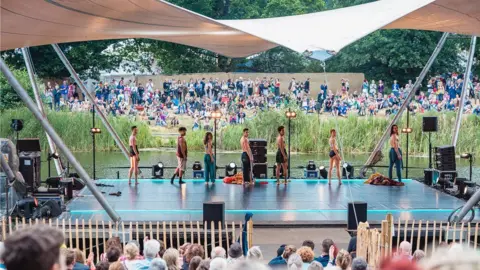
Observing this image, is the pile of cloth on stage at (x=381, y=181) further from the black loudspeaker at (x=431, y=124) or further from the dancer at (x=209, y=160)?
the dancer at (x=209, y=160)

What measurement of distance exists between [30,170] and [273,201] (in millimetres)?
4550

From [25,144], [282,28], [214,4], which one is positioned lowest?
[25,144]

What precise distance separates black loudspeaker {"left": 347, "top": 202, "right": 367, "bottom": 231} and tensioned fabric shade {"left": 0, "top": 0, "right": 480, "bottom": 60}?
7.70 ft

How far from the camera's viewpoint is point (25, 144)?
45.2ft

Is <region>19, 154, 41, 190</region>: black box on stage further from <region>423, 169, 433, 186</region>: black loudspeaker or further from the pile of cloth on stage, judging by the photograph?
<region>423, 169, 433, 186</region>: black loudspeaker

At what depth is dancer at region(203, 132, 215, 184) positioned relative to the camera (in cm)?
1440

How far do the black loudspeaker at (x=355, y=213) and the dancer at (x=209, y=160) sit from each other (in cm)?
490

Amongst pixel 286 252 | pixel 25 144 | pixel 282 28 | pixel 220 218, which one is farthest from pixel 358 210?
pixel 25 144

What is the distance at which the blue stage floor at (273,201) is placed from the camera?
36.6 feet

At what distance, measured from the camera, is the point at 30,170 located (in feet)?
42.1

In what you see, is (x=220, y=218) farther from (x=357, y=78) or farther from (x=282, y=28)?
(x=357, y=78)

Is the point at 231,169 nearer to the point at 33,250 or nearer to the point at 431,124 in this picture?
the point at 431,124

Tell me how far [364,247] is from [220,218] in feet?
8.48

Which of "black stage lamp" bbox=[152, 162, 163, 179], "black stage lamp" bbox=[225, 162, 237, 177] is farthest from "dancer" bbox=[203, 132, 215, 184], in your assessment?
"black stage lamp" bbox=[152, 162, 163, 179]
